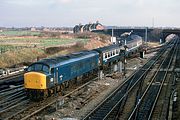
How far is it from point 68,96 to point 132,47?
1633 inches

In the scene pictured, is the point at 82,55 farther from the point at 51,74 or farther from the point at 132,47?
the point at 132,47

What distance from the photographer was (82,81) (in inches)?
1358

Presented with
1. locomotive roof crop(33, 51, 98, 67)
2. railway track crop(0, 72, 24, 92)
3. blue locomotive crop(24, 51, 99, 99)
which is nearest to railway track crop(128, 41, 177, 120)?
blue locomotive crop(24, 51, 99, 99)

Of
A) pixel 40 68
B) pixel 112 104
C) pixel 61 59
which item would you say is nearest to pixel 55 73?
pixel 40 68

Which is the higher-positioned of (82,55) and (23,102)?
(82,55)

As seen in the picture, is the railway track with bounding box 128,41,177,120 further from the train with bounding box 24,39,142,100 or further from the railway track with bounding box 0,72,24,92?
the railway track with bounding box 0,72,24,92

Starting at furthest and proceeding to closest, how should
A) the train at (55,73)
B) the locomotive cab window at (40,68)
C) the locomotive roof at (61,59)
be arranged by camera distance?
1. the locomotive roof at (61,59)
2. the locomotive cab window at (40,68)
3. the train at (55,73)

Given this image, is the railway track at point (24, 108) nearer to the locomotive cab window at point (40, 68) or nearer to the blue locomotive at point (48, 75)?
the blue locomotive at point (48, 75)

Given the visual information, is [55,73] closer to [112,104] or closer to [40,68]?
[40,68]

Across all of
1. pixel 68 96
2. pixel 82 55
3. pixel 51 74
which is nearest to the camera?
pixel 51 74

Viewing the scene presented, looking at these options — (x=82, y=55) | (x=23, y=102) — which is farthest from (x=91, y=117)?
(x=82, y=55)

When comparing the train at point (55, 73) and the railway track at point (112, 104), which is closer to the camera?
the railway track at point (112, 104)

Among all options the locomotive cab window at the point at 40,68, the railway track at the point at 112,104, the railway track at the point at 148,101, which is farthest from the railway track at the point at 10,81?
the railway track at the point at 148,101

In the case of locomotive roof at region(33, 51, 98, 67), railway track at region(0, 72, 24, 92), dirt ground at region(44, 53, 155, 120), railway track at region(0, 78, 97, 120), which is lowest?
dirt ground at region(44, 53, 155, 120)
